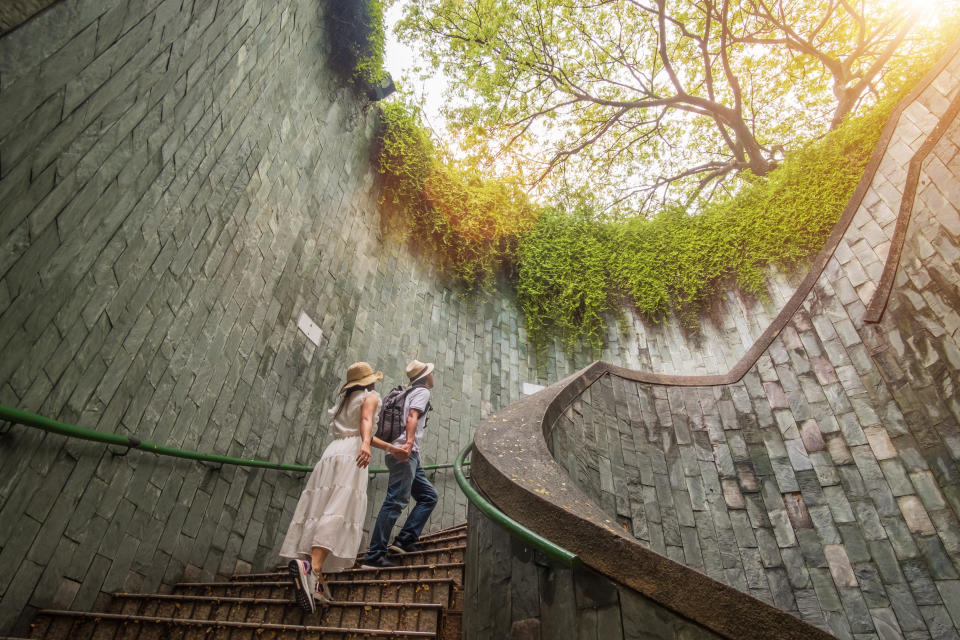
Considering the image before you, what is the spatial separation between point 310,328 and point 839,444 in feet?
17.1

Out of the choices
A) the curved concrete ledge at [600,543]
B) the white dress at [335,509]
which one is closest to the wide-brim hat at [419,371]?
the white dress at [335,509]

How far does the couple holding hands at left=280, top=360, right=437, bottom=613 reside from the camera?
2848mm

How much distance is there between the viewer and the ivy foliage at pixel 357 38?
6.31 metres

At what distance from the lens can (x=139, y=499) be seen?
3.41m

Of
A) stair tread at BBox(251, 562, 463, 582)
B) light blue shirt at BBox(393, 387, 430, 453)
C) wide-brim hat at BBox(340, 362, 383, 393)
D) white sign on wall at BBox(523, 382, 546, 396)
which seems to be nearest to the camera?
stair tread at BBox(251, 562, 463, 582)

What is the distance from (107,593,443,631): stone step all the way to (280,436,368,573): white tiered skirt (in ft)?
0.88

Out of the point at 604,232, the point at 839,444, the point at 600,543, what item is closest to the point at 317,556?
the point at 600,543

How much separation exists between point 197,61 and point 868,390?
6.24 metres

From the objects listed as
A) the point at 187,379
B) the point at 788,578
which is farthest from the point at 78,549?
the point at 788,578

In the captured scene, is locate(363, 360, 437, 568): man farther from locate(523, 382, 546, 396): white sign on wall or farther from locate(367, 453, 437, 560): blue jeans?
locate(523, 382, 546, 396): white sign on wall

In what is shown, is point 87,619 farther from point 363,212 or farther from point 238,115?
point 363,212

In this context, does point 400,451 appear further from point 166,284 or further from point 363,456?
point 166,284

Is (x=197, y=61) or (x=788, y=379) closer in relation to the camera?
(x=197, y=61)

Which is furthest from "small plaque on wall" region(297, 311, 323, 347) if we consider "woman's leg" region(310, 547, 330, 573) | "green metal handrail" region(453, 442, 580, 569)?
"green metal handrail" region(453, 442, 580, 569)
